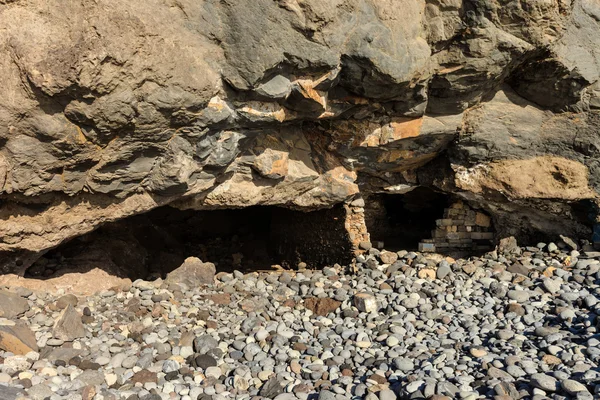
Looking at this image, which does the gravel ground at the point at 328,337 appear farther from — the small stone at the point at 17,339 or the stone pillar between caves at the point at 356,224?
the stone pillar between caves at the point at 356,224

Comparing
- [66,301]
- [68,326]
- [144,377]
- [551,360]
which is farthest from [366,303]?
[66,301]

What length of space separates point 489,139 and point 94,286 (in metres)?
4.55

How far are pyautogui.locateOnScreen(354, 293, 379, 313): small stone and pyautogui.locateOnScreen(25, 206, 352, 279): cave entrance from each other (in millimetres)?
1840

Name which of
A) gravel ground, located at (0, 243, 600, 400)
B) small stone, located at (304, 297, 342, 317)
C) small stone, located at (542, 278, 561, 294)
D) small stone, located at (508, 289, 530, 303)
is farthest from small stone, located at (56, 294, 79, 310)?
small stone, located at (542, 278, 561, 294)

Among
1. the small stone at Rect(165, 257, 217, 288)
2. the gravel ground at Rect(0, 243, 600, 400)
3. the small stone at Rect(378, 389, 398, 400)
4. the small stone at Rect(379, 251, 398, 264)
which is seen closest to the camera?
the small stone at Rect(378, 389, 398, 400)

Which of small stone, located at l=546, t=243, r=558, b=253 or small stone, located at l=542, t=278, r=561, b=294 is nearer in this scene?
small stone, located at l=542, t=278, r=561, b=294

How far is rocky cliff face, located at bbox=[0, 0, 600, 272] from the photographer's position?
3520 millimetres

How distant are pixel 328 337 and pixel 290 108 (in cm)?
207

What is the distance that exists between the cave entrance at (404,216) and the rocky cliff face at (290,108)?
1454mm

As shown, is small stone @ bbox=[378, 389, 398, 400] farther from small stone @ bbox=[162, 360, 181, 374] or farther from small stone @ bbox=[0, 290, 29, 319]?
small stone @ bbox=[0, 290, 29, 319]

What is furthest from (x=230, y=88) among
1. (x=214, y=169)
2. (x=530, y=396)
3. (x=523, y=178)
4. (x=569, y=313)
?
(x=523, y=178)

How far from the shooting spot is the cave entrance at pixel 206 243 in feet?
18.6

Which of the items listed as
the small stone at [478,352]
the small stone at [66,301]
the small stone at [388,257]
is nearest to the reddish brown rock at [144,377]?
the small stone at [66,301]

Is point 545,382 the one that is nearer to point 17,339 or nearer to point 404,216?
point 17,339
